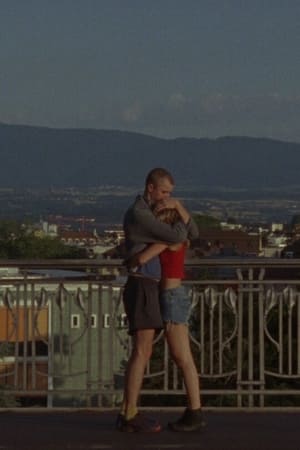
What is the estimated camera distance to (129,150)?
173375 mm

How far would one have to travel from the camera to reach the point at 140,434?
983 centimetres

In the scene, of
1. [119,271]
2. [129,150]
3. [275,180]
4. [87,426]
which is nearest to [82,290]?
[119,271]

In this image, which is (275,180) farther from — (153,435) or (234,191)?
(153,435)

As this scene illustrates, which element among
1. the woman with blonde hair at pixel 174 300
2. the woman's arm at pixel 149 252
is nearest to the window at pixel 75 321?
the woman with blonde hair at pixel 174 300

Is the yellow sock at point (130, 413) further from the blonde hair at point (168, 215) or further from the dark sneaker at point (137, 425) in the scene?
the blonde hair at point (168, 215)

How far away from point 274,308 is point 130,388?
2458 mm

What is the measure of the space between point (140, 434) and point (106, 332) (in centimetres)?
195

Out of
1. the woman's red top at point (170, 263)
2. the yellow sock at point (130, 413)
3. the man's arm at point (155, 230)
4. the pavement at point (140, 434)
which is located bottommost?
the pavement at point (140, 434)

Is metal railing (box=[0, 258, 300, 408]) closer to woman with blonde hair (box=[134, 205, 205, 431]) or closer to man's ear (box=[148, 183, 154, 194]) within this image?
woman with blonde hair (box=[134, 205, 205, 431])

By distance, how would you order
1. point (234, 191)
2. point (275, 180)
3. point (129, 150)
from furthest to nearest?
1. point (129, 150)
2. point (275, 180)
3. point (234, 191)

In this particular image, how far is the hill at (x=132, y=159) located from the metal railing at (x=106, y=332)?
134m

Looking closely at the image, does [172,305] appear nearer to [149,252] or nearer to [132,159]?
[149,252]

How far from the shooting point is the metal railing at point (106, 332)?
11.5 meters

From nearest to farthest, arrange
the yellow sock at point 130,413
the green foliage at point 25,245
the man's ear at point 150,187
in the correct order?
the man's ear at point 150,187, the yellow sock at point 130,413, the green foliage at point 25,245
